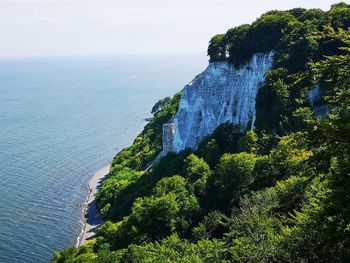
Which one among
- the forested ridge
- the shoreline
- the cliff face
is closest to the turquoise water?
the shoreline

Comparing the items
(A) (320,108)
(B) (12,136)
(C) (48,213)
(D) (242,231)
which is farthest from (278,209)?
(B) (12,136)

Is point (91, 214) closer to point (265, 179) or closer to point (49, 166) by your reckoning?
point (49, 166)

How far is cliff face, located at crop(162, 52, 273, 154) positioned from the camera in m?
64.9

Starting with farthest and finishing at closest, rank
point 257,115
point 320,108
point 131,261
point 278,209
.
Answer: point 257,115 < point 320,108 < point 131,261 < point 278,209

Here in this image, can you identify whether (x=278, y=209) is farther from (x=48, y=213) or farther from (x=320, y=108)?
(x=48, y=213)

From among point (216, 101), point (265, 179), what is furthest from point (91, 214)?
point (265, 179)

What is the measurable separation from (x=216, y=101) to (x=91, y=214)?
31543 mm

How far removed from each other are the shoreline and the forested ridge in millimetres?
2546

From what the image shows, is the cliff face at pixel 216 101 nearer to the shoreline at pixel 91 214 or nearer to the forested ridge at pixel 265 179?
the forested ridge at pixel 265 179

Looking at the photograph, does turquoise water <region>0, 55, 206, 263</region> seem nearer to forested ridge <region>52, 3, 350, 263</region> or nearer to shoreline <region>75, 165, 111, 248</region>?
shoreline <region>75, 165, 111, 248</region>

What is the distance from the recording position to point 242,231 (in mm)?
29859

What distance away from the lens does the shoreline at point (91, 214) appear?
71375mm

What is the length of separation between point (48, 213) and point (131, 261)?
146 ft

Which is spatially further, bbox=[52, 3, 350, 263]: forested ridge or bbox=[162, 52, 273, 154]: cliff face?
bbox=[162, 52, 273, 154]: cliff face
